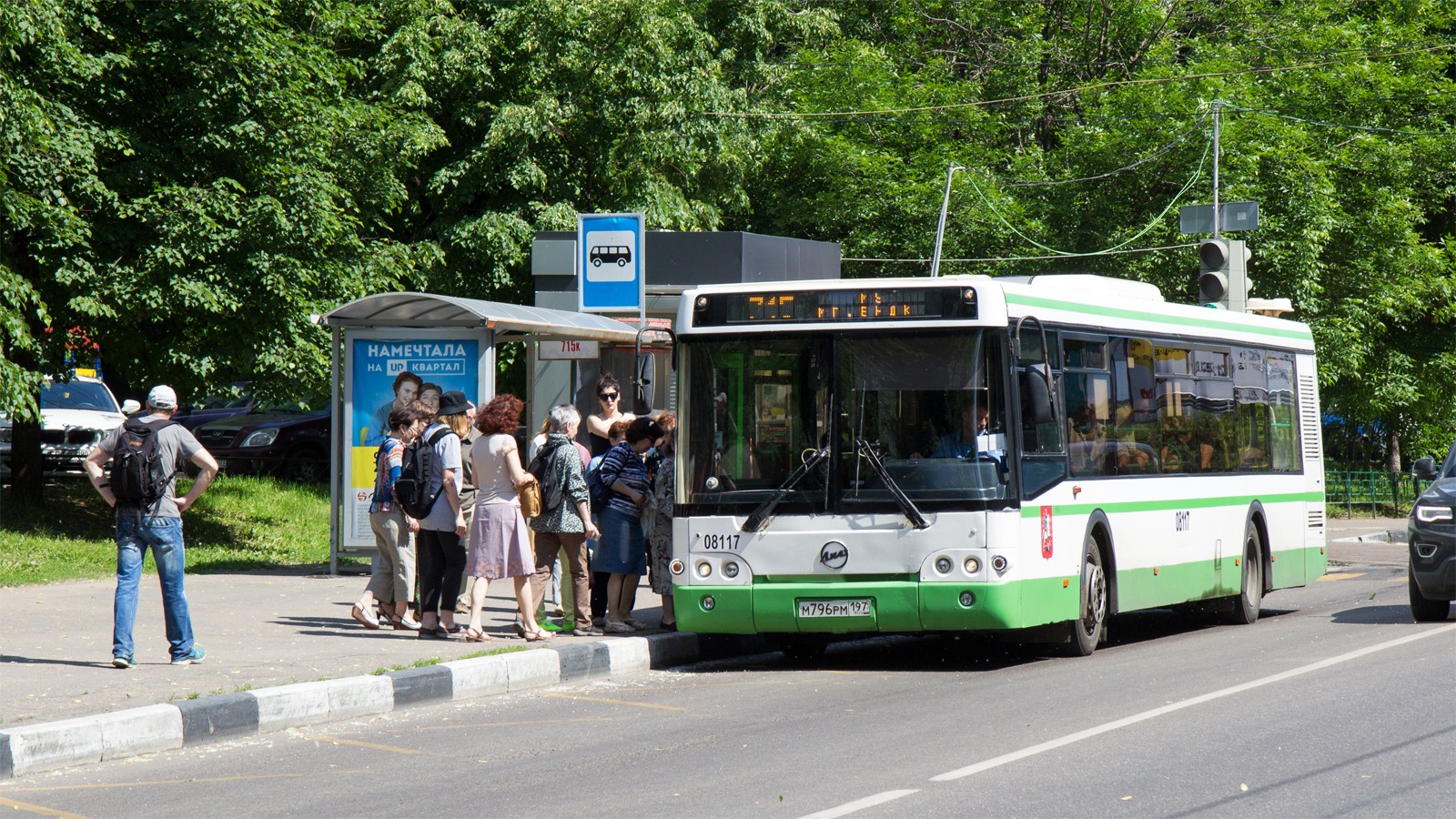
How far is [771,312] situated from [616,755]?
4.20 meters

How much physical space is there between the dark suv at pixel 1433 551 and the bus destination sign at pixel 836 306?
5.24m

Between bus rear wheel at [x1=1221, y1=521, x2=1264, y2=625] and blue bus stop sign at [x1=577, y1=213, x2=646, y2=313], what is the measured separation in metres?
6.03

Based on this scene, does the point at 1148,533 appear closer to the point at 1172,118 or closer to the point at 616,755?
the point at 616,755

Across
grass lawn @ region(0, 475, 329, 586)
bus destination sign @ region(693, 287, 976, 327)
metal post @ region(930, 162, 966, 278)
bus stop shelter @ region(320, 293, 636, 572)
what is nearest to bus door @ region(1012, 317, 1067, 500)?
bus destination sign @ region(693, 287, 976, 327)

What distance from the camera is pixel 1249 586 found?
14930mm

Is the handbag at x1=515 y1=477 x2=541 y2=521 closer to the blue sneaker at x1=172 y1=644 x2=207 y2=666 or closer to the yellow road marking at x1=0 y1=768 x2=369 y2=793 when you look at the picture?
the blue sneaker at x1=172 y1=644 x2=207 y2=666

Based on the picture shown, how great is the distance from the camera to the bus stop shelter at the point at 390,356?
1502 cm

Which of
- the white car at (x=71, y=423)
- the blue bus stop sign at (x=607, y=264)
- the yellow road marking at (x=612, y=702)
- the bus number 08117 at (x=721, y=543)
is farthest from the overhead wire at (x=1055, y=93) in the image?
the yellow road marking at (x=612, y=702)

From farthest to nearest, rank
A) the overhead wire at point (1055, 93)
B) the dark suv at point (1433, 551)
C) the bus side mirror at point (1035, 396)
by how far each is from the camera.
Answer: the overhead wire at point (1055, 93) < the dark suv at point (1433, 551) < the bus side mirror at point (1035, 396)

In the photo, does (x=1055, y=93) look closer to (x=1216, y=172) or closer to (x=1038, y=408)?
(x=1216, y=172)

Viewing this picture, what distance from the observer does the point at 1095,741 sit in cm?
804

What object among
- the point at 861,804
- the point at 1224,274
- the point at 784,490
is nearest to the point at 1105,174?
the point at 1224,274

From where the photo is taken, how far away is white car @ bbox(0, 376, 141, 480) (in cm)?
2502

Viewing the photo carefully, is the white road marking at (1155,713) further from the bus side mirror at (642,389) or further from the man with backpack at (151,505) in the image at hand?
the man with backpack at (151,505)
